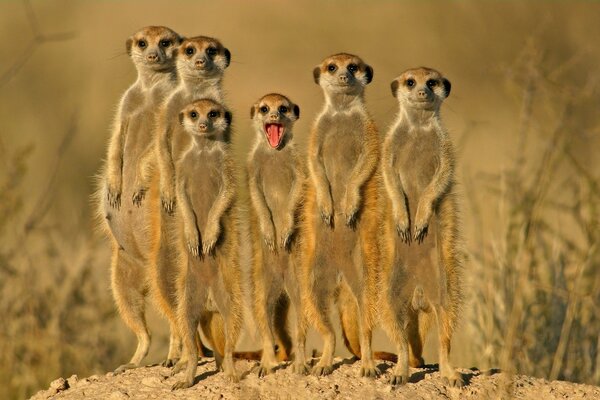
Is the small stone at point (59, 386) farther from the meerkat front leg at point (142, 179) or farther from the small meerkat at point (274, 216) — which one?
the meerkat front leg at point (142, 179)

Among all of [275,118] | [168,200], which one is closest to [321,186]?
[275,118]

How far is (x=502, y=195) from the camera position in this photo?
7.77m

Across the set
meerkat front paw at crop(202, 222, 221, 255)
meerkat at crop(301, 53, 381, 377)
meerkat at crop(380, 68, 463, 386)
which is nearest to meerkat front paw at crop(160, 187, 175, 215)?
meerkat front paw at crop(202, 222, 221, 255)

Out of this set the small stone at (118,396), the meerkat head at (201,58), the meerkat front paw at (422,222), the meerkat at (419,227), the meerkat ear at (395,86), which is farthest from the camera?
the meerkat head at (201,58)

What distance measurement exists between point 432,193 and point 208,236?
3.69ft

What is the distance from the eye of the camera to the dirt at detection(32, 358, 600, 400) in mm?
5723

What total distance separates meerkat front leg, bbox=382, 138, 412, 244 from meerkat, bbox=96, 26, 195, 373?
1.24m

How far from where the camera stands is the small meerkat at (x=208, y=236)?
242 inches

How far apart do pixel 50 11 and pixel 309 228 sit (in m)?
13.9

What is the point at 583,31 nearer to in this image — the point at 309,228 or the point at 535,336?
the point at 535,336

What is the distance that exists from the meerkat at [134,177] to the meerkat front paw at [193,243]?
0.44 metres

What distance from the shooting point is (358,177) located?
6348 mm

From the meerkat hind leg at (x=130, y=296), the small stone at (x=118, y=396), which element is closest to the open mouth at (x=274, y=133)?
the meerkat hind leg at (x=130, y=296)

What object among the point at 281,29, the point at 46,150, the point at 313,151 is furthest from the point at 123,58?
→ the point at 313,151
